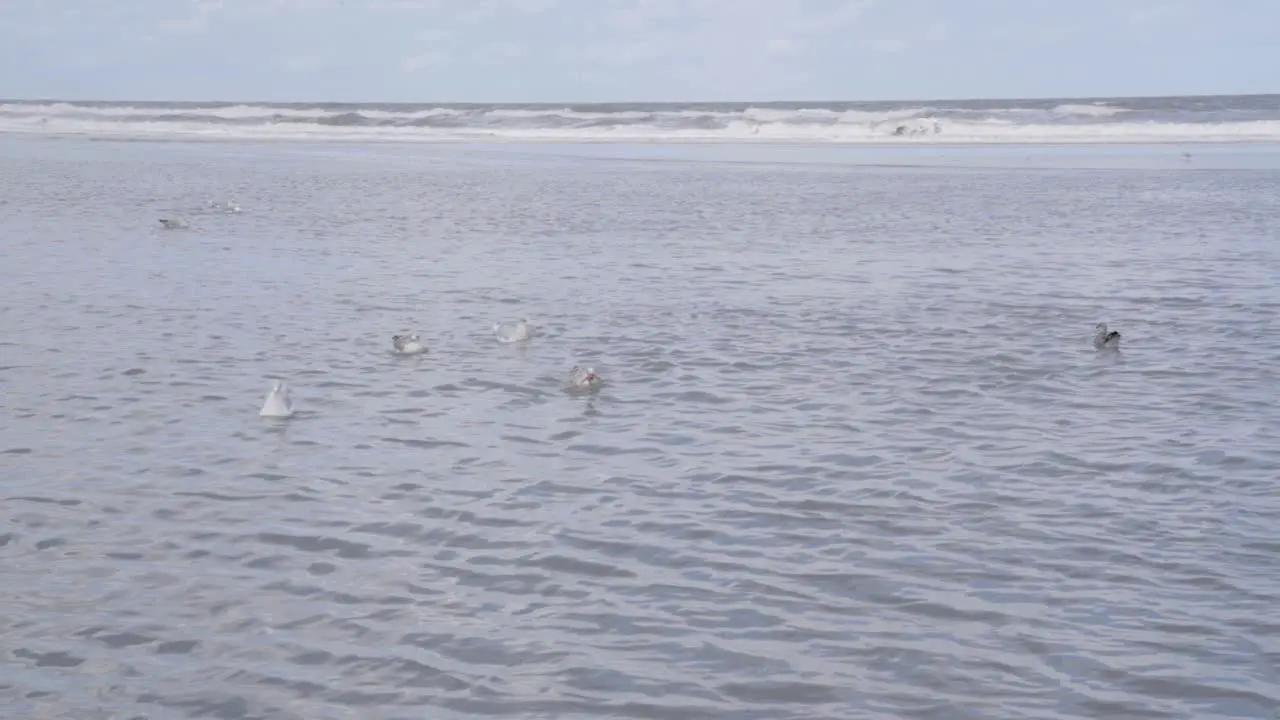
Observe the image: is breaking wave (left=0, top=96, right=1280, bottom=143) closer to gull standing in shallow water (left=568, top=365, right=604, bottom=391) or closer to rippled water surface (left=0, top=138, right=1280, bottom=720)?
rippled water surface (left=0, top=138, right=1280, bottom=720)

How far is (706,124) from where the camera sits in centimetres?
6725

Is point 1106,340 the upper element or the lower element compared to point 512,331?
upper

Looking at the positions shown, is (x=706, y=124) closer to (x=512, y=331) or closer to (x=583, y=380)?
(x=512, y=331)

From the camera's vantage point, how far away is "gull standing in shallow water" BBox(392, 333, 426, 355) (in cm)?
1269

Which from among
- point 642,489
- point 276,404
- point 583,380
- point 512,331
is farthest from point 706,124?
point 642,489

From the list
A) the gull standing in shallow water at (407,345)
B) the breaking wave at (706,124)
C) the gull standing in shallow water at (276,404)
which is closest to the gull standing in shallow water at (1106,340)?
the gull standing in shallow water at (407,345)

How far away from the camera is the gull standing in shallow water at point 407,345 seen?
41.6 ft

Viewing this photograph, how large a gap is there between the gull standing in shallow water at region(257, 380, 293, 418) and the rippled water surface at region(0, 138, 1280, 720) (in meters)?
0.11

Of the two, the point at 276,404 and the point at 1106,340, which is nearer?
the point at 276,404

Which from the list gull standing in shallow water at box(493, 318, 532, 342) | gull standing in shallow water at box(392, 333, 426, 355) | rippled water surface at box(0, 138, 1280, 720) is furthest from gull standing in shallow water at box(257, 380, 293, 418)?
gull standing in shallow water at box(493, 318, 532, 342)

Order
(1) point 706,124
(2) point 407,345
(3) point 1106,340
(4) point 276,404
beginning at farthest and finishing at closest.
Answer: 1. (1) point 706,124
2. (3) point 1106,340
3. (2) point 407,345
4. (4) point 276,404

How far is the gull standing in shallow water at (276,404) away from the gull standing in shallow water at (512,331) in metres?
3.35

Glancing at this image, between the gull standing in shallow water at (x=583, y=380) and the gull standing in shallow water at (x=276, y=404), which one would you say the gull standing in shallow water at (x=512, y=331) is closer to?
the gull standing in shallow water at (x=583, y=380)

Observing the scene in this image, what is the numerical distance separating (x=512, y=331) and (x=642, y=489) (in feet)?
16.6
